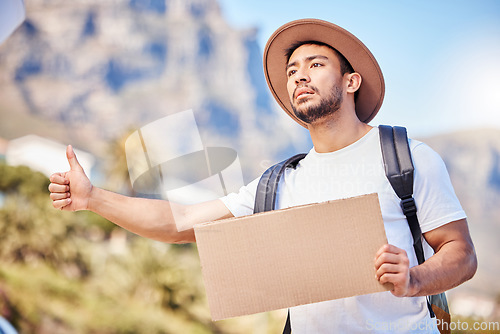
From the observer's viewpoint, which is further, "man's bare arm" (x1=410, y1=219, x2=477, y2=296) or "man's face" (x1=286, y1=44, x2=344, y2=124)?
"man's face" (x1=286, y1=44, x2=344, y2=124)

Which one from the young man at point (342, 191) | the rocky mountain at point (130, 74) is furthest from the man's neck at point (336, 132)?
the rocky mountain at point (130, 74)

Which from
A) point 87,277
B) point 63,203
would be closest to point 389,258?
point 63,203

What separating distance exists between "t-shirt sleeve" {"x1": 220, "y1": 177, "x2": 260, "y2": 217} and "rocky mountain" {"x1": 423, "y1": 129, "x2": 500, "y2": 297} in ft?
13.8

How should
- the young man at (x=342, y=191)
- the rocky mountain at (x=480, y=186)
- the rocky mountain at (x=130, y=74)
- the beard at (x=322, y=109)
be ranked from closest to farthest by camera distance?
1. the young man at (x=342, y=191)
2. the beard at (x=322, y=109)
3. the rocky mountain at (x=480, y=186)
4. the rocky mountain at (x=130, y=74)

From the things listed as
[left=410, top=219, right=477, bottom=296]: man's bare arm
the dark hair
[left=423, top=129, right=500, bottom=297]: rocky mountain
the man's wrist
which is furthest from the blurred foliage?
the man's wrist

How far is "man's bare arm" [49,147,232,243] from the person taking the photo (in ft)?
4.11

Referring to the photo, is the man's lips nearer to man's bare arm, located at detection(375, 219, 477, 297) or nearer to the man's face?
the man's face

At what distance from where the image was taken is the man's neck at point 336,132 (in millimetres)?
1365

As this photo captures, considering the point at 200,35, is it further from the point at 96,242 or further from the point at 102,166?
the point at 96,242

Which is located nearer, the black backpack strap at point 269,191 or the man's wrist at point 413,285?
Result: the man's wrist at point 413,285

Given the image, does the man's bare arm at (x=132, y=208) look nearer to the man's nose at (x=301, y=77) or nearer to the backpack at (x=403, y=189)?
the backpack at (x=403, y=189)

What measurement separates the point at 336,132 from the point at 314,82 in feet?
0.55

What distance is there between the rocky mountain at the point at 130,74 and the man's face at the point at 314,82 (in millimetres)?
6741

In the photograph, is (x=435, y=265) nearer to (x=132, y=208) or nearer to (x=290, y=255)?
(x=290, y=255)
